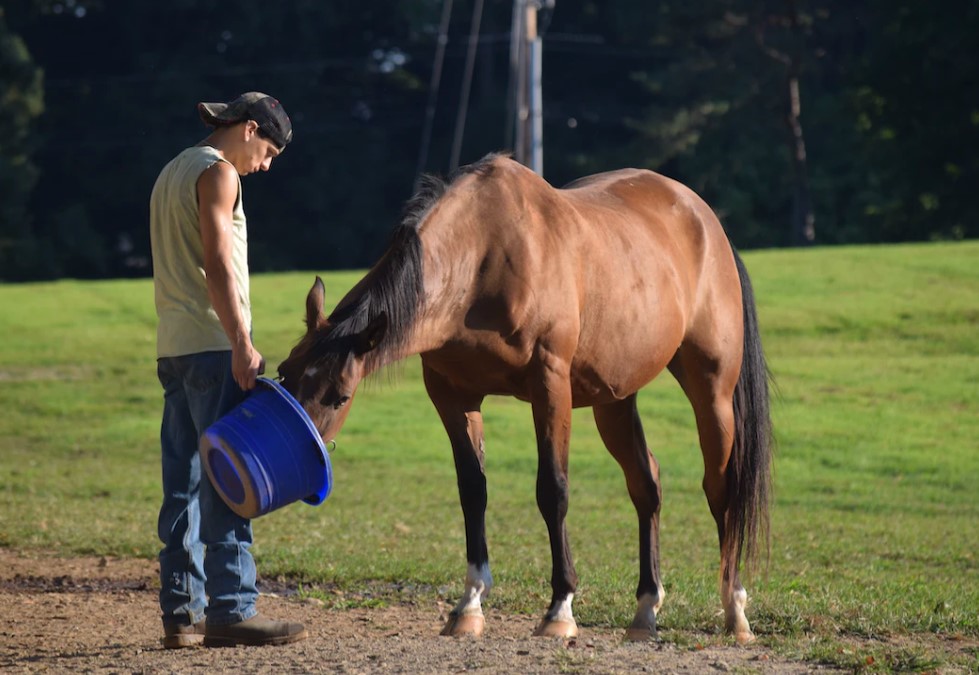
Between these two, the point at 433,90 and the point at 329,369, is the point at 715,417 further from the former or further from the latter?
the point at 433,90

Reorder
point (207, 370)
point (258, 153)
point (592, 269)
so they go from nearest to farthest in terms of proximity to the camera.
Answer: point (207, 370) → point (258, 153) → point (592, 269)

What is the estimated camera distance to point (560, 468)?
5.53m

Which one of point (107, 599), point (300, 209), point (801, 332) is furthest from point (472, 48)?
point (107, 599)

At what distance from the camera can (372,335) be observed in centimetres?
488

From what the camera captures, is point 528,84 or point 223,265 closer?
point 223,265

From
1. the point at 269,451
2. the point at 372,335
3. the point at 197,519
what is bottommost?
the point at 197,519

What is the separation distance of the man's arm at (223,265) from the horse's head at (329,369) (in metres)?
0.15

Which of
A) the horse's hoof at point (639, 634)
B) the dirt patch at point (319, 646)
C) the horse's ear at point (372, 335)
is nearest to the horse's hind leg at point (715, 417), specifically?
the horse's hoof at point (639, 634)

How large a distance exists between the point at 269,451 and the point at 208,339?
0.74 meters

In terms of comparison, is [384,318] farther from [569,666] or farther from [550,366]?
[569,666]

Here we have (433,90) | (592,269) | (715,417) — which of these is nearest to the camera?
(592,269)

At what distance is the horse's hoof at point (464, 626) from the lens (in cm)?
547

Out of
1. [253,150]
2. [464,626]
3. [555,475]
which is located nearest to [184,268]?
[253,150]

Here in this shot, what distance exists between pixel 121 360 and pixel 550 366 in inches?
580
